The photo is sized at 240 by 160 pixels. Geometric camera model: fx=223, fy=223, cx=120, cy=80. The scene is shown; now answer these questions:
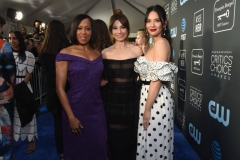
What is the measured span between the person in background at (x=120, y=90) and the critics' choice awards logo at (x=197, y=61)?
991 millimetres

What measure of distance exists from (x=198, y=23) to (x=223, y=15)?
2.49 ft

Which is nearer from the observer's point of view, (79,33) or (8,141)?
(79,33)

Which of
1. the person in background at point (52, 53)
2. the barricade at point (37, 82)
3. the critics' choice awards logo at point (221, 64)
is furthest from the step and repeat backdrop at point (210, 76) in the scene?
the barricade at point (37, 82)

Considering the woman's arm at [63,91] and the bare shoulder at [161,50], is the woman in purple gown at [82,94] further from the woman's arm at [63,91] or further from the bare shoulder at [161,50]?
the bare shoulder at [161,50]

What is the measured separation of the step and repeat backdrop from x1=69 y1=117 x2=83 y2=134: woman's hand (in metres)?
1.28

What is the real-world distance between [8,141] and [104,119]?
36.4 inches

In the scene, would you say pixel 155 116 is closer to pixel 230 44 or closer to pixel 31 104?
pixel 230 44

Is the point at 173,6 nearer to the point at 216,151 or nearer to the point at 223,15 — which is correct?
the point at 223,15

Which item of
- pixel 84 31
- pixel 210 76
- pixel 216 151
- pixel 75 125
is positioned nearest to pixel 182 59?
pixel 210 76

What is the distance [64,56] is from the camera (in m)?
1.67

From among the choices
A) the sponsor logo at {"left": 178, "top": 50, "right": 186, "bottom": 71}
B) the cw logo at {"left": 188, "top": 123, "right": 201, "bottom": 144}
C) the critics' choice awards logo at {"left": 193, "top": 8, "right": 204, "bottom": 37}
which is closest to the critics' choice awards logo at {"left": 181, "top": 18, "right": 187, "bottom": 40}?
the sponsor logo at {"left": 178, "top": 50, "right": 186, "bottom": 71}

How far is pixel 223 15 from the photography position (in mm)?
2051

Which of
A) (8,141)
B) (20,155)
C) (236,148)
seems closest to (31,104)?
(20,155)

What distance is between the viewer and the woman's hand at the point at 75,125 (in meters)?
1.75
